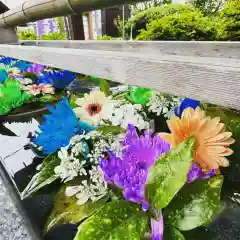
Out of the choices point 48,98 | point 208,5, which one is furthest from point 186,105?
point 208,5

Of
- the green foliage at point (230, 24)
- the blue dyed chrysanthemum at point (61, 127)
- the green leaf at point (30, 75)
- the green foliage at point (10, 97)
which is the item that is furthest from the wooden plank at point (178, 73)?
the green foliage at point (230, 24)

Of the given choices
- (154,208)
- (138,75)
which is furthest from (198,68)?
(154,208)

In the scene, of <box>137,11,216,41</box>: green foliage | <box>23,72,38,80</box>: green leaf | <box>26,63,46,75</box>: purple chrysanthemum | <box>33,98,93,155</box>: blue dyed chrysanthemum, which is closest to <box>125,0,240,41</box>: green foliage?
<box>137,11,216,41</box>: green foliage

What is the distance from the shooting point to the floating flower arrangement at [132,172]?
41cm

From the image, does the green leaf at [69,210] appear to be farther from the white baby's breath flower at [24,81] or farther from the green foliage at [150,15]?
Result: the green foliage at [150,15]

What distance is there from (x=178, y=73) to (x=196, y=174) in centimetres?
18

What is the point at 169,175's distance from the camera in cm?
40

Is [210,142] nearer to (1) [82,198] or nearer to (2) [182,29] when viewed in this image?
(1) [82,198]

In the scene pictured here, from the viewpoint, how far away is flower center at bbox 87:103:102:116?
0.73 meters

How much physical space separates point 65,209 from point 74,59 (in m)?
0.29

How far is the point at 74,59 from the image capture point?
57cm

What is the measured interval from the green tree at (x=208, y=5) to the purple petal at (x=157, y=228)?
1314 centimetres

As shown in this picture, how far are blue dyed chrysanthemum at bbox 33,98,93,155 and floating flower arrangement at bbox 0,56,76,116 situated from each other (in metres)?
0.55

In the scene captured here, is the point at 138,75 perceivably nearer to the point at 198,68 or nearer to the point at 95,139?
the point at 198,68
